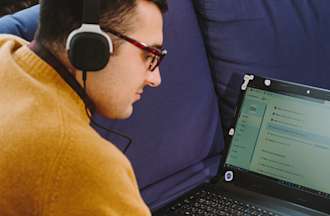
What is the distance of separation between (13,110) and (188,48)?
2.77 ft

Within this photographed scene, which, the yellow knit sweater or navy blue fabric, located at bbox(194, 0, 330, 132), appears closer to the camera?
the yellow knit sweater

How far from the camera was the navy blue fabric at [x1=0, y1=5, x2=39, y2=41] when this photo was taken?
1341 mm

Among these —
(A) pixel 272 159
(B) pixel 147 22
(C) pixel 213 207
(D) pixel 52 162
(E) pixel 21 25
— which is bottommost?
(C) pixel 213 207

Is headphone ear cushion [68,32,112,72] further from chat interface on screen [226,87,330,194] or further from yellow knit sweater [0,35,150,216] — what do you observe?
chat interface on screen [226,87,330,194]

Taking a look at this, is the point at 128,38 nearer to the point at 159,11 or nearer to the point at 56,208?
the point at 159,11

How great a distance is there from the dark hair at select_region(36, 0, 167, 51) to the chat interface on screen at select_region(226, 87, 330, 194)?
676 mm

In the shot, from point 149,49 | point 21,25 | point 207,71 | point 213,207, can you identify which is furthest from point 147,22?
point 207,71

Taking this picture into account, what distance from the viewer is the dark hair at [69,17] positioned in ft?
3.20

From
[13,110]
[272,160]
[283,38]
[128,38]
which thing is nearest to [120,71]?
[128,38]

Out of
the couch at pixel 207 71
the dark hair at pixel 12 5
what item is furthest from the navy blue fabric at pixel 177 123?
the dark hair at pixel 12 5

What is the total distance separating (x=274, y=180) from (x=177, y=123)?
12.0 inches

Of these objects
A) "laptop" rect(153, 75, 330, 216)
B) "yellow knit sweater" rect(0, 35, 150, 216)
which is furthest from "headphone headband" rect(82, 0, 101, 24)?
"laptop" rect(153, 75, 330, 216)

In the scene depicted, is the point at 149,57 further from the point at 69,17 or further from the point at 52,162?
the point at 52,162

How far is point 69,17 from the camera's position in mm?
986
